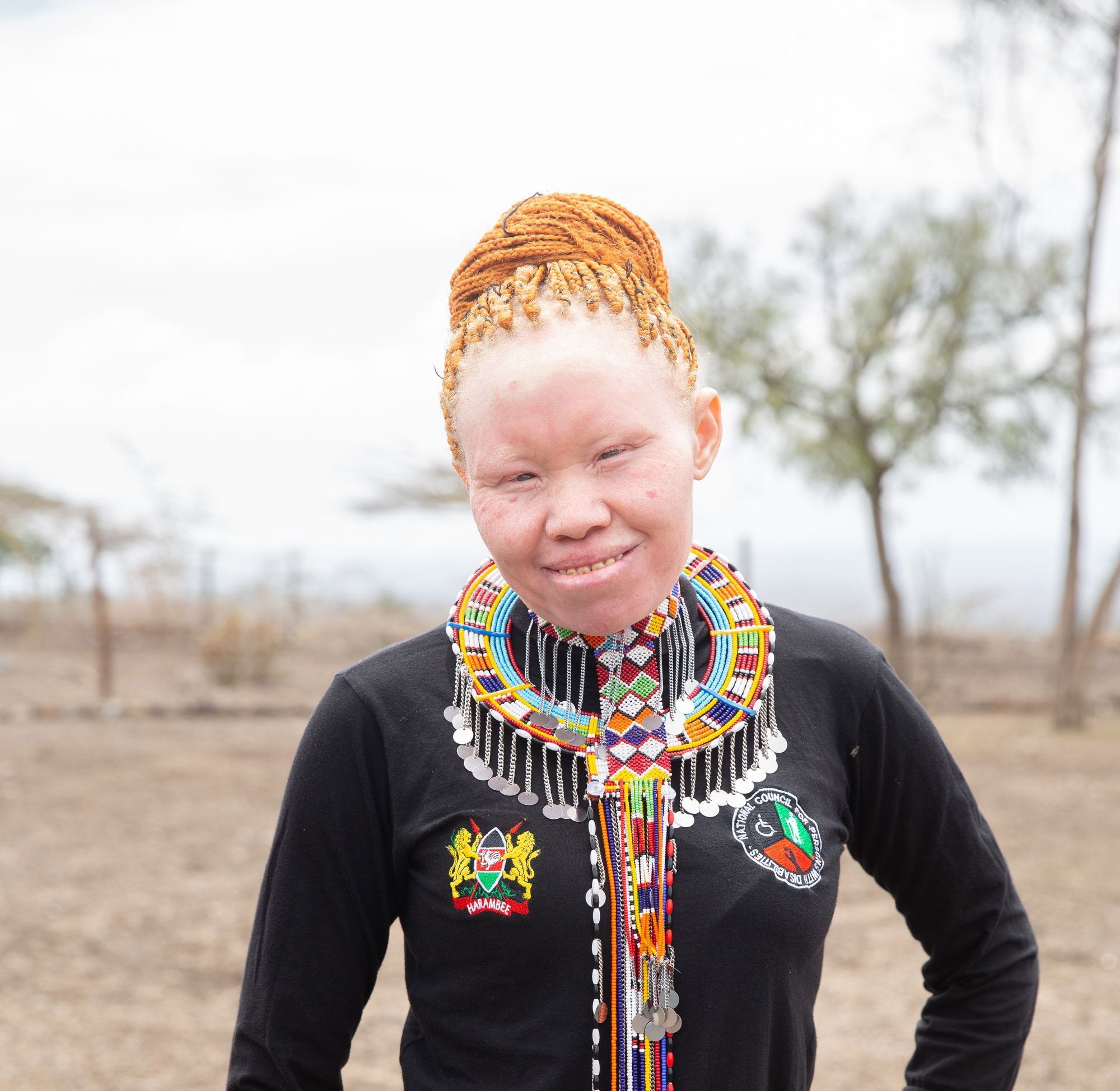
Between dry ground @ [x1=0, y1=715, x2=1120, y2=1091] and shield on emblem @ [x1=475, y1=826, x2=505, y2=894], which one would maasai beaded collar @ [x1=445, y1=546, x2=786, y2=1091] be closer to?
shield on emblem @ [x1=475, y1=826, x2=505, y2=894]

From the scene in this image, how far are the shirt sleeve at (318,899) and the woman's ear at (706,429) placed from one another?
0.53m

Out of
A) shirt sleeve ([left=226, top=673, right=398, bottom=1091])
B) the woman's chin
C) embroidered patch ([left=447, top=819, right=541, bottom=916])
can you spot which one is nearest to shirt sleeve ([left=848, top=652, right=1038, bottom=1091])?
the woman's chin

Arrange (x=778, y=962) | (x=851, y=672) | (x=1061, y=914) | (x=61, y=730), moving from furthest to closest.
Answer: (x=61, y=730)
(x=1061, y=914)
(x=851, y=672)
(x=778, y=962)

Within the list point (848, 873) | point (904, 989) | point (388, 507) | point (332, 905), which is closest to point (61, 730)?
point (388, 507)

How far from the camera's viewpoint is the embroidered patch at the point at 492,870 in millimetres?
1305

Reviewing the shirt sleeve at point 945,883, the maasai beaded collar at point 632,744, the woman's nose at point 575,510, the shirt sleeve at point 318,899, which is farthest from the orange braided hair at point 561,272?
the shirt sleeve at point 945,883

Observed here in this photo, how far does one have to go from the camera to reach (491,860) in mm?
1318

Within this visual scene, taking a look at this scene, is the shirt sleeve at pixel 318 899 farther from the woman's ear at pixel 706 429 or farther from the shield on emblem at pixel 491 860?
the woman's ear at pixel 706 429

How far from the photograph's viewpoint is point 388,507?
12.5 metres

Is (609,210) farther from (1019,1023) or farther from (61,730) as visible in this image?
(61,730)

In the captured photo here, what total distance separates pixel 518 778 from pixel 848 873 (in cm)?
581

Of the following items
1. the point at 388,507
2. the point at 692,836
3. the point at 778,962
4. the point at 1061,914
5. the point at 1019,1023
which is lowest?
the point at 1061,914

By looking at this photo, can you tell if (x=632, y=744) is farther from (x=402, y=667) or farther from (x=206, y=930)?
(x=206, y=930)

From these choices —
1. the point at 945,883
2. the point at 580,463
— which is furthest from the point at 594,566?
the point at 945,883
